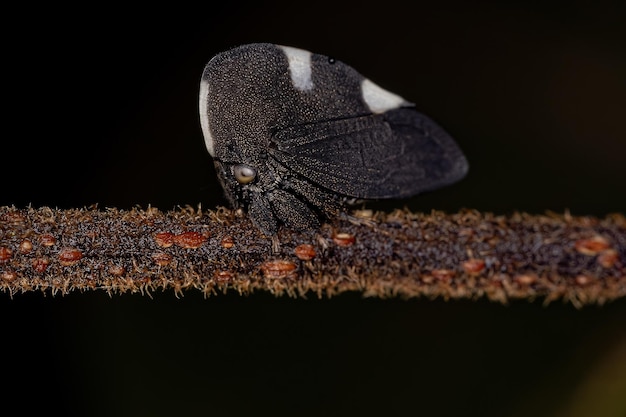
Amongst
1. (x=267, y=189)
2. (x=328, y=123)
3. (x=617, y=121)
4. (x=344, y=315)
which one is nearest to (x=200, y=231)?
(x=267, y=189)

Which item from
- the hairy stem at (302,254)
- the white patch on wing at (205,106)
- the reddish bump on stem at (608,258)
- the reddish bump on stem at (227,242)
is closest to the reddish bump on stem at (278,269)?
the hairy stem at (302,254)

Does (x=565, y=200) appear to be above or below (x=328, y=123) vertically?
below

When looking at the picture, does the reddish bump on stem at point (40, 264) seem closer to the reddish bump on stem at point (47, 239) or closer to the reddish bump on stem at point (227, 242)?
the reddish bump on stem at point (47, 239)

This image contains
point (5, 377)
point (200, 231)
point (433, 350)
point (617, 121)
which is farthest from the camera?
point (617, 121)

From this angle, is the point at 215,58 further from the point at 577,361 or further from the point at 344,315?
the point at 577,361

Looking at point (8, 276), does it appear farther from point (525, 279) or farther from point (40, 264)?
point (525, 279)

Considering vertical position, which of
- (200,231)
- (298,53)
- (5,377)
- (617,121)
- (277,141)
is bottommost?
(5,377)

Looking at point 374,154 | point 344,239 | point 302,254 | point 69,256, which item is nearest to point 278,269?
point 302,254

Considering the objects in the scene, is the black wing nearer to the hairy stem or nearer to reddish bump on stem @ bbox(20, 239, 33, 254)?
the hairy stem
